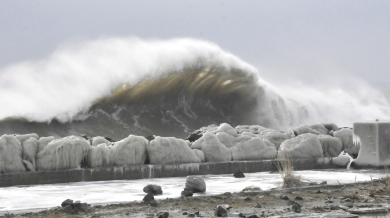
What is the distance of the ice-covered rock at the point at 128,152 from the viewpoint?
9.13m

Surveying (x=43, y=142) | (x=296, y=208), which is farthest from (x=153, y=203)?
(x=43, y=142)

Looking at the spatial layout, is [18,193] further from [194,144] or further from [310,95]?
[310,95]

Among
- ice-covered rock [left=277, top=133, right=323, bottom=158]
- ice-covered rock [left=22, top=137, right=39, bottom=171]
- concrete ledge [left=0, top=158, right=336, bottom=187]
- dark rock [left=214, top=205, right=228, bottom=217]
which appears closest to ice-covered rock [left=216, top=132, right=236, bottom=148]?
concrete ledge [left=0, top=158, right=336, bottom=187]

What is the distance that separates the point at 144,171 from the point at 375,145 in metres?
4.75

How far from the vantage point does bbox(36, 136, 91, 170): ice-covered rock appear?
865 centimetres

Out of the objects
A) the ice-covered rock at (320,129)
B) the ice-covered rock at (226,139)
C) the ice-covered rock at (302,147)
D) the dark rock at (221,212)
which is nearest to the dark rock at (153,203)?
the dark rock at (221,212)

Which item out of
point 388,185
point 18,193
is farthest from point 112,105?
point 388,185

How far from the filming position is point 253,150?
10391 millimetres

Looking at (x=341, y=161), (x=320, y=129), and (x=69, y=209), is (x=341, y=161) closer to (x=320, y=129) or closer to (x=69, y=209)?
(x=320, y=129)

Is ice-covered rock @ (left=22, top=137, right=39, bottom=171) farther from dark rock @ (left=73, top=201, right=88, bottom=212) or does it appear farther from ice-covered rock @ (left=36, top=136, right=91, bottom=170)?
dark rock @ (left=73, top=201, right=88, bottom=212)

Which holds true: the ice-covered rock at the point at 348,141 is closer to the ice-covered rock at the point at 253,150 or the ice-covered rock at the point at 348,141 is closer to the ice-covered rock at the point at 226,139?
the ice-covered rock at the point at 253,150

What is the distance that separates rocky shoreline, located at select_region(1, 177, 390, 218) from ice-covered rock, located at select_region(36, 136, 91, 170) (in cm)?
296

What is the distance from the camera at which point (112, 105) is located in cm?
1852

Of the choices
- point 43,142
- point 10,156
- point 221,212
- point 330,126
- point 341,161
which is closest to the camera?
point 221,212
